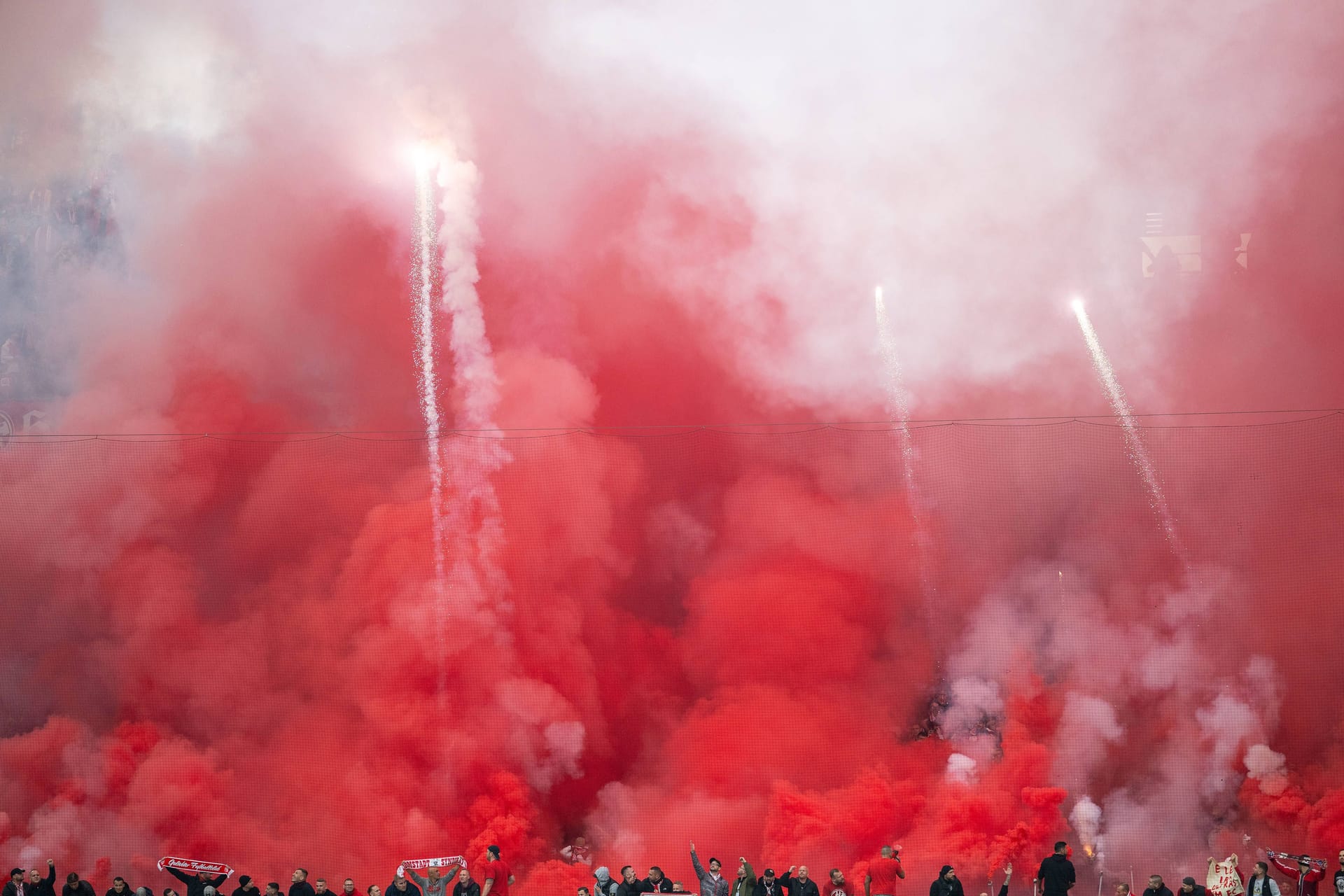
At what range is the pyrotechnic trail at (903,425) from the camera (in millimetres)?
21406

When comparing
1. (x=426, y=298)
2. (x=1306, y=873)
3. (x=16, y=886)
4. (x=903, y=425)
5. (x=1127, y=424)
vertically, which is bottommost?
(x=1306, y=873)

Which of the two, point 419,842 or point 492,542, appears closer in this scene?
point 419,842

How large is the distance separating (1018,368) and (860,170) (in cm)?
472

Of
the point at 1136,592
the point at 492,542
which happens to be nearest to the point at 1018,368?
the point at 1136,592

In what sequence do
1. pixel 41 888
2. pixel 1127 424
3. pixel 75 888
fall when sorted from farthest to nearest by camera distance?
pixel 1127 424, pixel 41 888, pixel 75 888

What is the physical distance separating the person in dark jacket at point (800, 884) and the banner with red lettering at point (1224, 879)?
4.78 m

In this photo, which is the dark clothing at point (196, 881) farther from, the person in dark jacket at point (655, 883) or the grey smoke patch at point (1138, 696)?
the grey smoke patch at point (1138, 696)

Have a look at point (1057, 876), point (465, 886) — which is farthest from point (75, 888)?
point (1057, 876)

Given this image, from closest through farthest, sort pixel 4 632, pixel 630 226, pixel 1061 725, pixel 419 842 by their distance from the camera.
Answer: pixel 419 842 → pixel 1061 725 → pixel 4 632 → pixel 630 226

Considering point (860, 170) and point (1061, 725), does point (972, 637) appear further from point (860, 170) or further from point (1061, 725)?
Result: point (860, 170)

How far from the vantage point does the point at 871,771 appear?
61.1ft

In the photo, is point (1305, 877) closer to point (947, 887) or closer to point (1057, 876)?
point (1057, 876)

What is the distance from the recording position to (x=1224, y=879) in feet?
46.2

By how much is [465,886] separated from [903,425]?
12.5m
